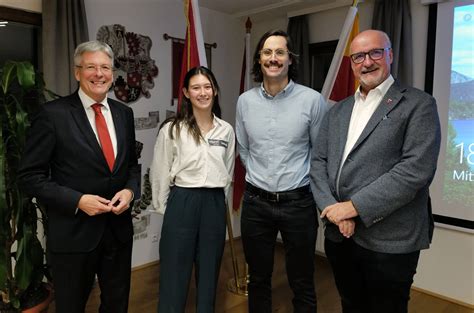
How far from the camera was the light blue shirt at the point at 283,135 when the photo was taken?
184 cm

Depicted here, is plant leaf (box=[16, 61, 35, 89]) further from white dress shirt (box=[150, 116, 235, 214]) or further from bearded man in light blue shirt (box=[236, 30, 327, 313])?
bearded man in light blue shirt (box=[236, 30, 327, 313])

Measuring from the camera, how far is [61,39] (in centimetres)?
254

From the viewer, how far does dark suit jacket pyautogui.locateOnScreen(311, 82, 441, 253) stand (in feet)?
4.52

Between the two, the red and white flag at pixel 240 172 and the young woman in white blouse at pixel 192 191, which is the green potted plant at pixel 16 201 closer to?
the young woman in white blouse at pixel 192 191

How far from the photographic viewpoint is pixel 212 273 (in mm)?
1956

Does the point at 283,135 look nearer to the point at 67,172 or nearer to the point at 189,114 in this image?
the point at 189,114

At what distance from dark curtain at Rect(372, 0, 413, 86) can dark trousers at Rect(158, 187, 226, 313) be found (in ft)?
6.08

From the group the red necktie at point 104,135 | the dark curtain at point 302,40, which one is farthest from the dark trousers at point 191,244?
the dark curtain at point 302,40

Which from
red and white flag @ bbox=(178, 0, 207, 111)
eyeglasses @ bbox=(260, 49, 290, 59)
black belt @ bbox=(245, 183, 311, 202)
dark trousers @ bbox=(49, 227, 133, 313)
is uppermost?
red and white flag @ bbox=(178, 0, 207, 111)

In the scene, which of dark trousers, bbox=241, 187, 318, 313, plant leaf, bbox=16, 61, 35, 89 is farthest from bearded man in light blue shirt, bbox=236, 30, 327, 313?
plant leaf, bbox=16, 61, 35, 89

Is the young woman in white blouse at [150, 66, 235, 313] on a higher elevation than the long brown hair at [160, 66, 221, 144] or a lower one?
lower

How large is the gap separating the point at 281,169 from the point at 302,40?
2.10m

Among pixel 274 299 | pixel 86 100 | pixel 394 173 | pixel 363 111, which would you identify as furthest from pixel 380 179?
pixel 274 299

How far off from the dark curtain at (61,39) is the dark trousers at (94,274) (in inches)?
53.4
